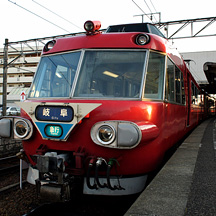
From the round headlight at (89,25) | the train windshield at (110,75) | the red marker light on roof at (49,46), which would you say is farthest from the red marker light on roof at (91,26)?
the red marker light on roof at (49,46)

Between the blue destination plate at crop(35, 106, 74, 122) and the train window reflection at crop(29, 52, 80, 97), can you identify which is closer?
the blue destination plate at crop(35, 106, 74, 122)

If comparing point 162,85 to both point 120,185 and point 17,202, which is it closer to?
point 120,185

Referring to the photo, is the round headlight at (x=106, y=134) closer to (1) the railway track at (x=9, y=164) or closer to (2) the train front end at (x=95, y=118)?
(2) the train front end at (x=95, y=118)

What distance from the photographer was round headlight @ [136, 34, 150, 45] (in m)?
4.12

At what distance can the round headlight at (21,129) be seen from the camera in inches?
152

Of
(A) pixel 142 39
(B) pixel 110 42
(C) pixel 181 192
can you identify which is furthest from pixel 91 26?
(C) pixel 181 192

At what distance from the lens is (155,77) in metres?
4.19

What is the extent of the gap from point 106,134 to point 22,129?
54.0 inches

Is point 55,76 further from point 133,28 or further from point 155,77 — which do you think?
point 133,28

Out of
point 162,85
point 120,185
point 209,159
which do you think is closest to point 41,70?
point 162,85

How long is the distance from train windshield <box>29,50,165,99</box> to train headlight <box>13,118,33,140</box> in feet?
2.40

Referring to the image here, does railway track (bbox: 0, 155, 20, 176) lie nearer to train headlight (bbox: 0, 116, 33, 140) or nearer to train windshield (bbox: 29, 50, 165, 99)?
train headlight (bbox: 0, 116, 33, 140)

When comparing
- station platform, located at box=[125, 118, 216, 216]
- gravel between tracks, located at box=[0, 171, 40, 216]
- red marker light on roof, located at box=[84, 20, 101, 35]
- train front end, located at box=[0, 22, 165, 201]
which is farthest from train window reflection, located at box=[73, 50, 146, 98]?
gravel between tracks, located at box=[0, 171, 40, 216]

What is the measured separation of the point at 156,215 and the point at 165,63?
256cm
